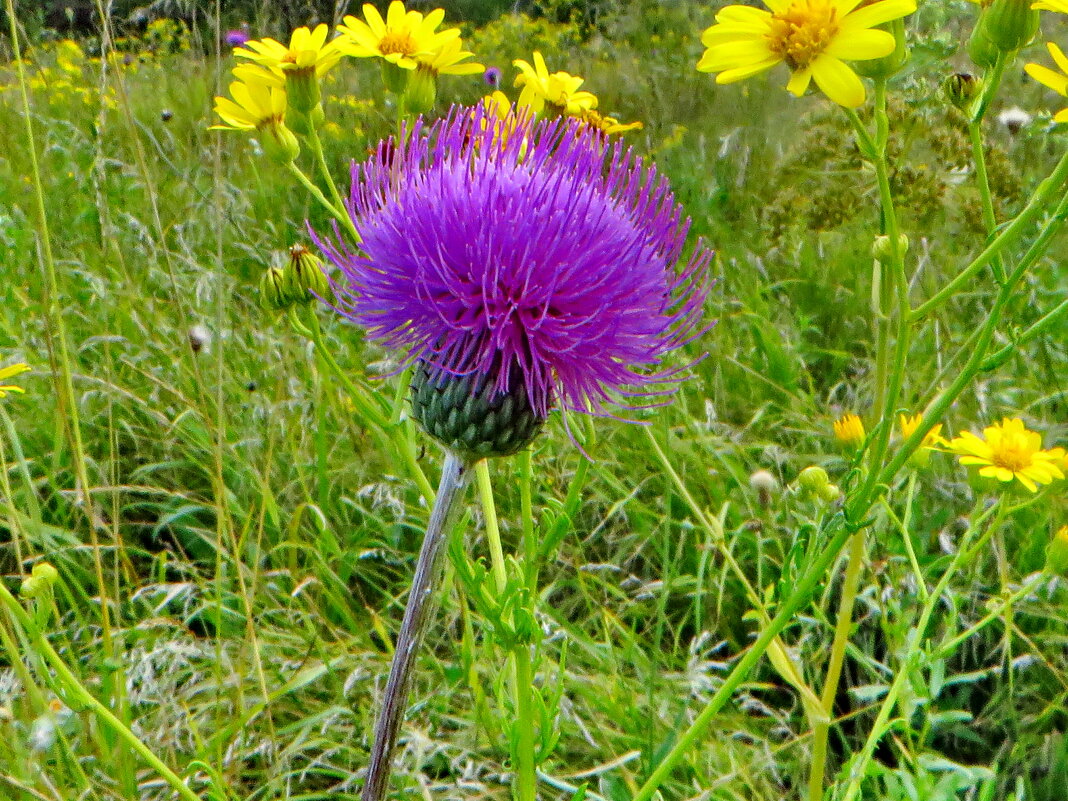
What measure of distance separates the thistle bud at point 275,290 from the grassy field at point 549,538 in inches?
8.5

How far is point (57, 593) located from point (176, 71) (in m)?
6.00

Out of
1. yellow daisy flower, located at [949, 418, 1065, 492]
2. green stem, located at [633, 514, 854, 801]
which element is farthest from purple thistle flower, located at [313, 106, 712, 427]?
yellow daisy flower, located at [949, 418, 1065, 492]

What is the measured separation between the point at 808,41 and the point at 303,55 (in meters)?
0.88

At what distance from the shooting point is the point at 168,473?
286 centimetres

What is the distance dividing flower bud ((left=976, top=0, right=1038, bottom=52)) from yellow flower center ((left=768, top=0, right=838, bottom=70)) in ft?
0.75

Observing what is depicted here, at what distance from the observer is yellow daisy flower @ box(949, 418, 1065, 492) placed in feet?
5.58

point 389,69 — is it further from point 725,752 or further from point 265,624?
point 725,752

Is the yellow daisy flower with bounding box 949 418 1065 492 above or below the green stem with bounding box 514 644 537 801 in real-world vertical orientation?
above

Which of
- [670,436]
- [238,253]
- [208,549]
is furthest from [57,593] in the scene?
[238,253]

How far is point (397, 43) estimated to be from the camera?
1.77 meters

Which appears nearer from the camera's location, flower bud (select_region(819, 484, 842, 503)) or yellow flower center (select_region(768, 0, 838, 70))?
yellow flower center (select_region(768, 0, 838, 70))

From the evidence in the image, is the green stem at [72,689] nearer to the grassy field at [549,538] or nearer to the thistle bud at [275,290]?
the grassy field at [549,538]

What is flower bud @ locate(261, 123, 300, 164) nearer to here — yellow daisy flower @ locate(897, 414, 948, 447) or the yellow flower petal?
the yellow flower petal

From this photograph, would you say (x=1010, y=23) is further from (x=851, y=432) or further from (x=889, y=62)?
(x=851, y=432)
